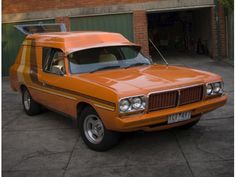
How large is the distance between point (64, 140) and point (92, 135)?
29.4 inches

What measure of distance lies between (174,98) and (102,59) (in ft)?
5.66

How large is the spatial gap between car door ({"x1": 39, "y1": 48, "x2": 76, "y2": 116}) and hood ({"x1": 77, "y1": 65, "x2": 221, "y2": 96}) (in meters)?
0.42

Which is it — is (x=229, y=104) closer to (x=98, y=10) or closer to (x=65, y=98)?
(x=65, y=98)

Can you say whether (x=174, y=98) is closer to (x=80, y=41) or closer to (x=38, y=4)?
(x=80, y=41)

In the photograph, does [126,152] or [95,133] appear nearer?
[126,152]

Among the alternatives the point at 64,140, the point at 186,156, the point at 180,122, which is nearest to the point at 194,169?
the point at 186,156

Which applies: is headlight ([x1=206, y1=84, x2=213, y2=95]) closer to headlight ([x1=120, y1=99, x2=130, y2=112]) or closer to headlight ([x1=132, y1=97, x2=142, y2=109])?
headlight ([x1=132, y1=97, x2=142, y2=109])

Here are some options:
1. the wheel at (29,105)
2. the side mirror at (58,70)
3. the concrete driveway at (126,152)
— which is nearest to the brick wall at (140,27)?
the wheel at (29,105)

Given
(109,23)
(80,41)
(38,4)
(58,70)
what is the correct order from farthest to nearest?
(38,4) → (109,23) → (80,41) → (58,70)

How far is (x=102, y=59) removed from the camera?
6957mm

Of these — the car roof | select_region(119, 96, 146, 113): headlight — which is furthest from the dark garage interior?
select_region(119, 96, 146, 113): headlight

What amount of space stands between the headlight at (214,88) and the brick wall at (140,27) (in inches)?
392

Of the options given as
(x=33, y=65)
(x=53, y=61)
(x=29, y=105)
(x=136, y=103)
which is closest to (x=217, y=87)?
(x=136, y=103)

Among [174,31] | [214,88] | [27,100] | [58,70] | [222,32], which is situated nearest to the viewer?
[214,88]
